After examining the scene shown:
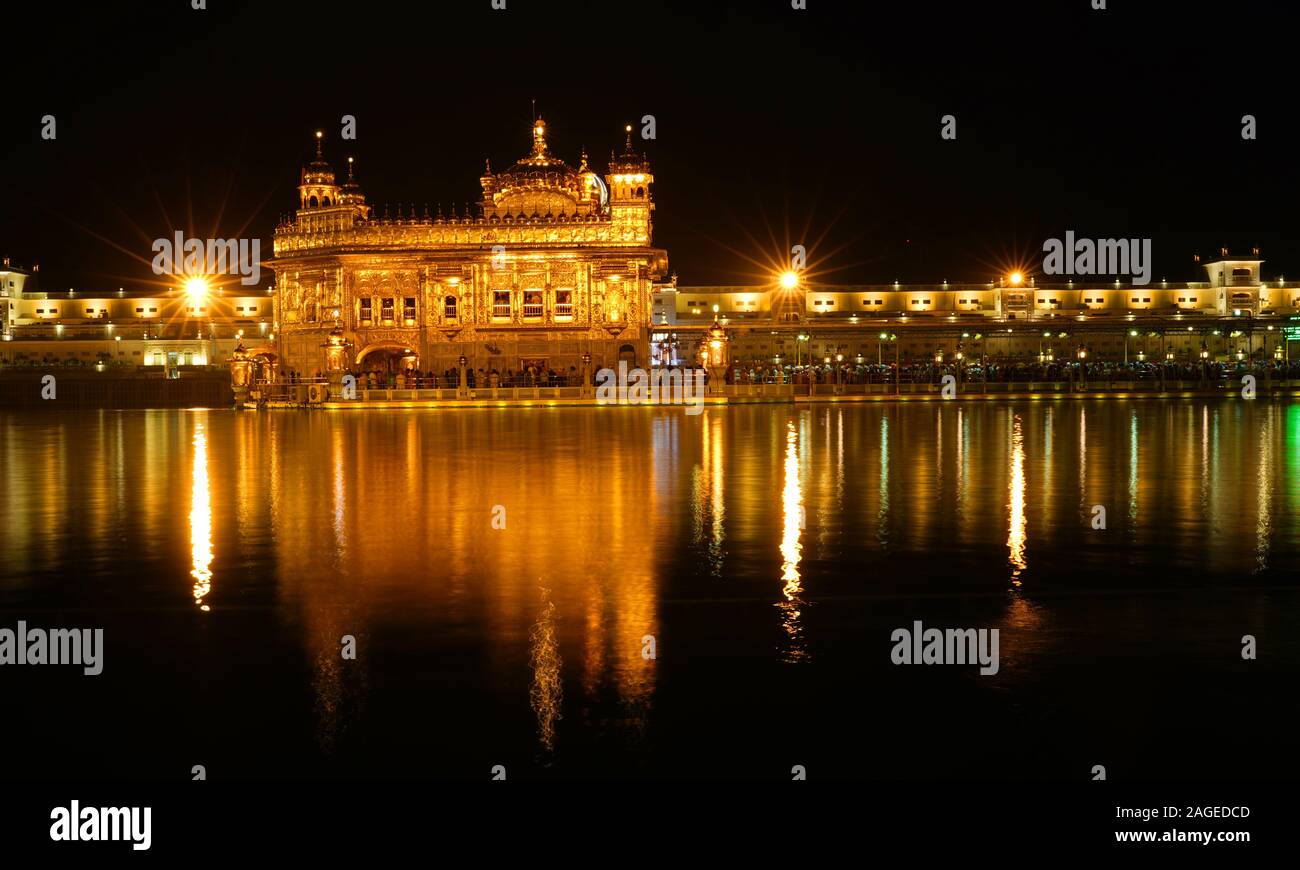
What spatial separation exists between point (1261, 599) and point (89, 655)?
8.84 metres

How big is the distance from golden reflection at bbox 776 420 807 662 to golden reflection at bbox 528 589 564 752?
1569 millimetres

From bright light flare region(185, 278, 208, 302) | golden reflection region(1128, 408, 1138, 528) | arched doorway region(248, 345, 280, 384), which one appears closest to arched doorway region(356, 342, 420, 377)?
arched doorway region(248, 345, 280, 384)

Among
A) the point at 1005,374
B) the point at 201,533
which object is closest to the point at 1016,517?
the point at 201,533

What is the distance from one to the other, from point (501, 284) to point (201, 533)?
46.0 m

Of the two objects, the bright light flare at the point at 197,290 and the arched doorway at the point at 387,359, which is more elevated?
the bright light flare at the point at 197,290

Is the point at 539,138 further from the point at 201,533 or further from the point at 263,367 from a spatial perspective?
the point at 201,533

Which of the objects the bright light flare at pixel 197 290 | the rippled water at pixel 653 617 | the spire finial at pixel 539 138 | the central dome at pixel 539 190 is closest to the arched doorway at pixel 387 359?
the central dome at pixel 539 190

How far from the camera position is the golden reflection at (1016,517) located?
12.1 metres

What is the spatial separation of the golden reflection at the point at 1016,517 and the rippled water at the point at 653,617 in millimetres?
74

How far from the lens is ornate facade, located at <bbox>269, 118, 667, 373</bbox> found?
5922 centimetres

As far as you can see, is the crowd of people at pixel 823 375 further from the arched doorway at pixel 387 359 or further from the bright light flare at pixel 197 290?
the bright light flare at pixel 197 290
